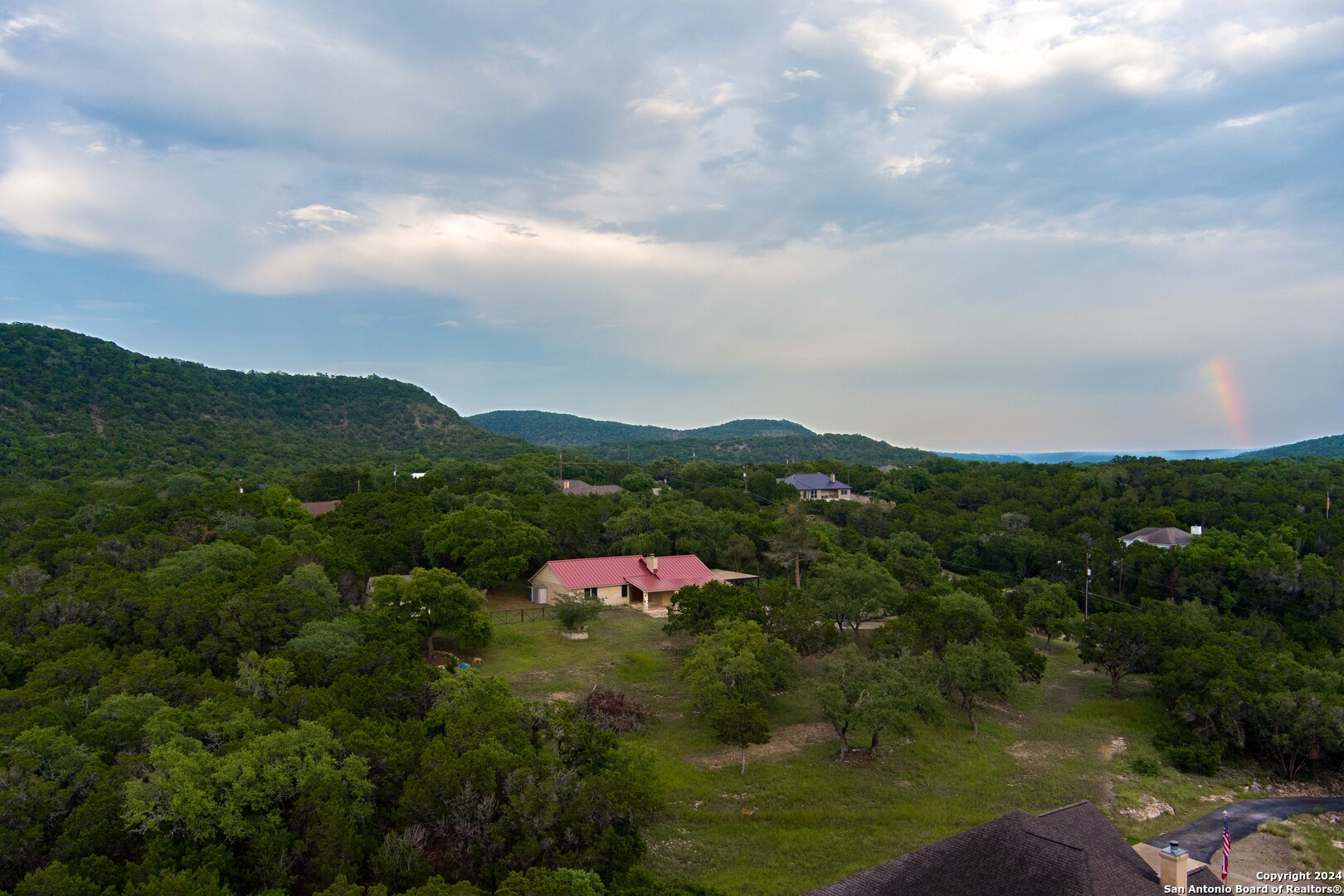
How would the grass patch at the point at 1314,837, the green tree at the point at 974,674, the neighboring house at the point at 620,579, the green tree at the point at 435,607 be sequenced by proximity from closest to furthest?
the grass patch at the point at 1314,837, the green tree at the point at 974,674, the green tree at the point at 435,607, the neighboring house at the point at 620,579

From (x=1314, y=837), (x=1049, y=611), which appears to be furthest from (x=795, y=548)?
(x=1314, y=837)

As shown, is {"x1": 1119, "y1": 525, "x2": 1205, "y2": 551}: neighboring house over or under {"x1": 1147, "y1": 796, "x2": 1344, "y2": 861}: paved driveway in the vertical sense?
over

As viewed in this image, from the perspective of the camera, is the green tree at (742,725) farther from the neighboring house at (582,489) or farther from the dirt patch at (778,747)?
the neighboring house at (582,489)

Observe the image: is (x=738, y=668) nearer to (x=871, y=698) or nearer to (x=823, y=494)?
(x=871, y=698)

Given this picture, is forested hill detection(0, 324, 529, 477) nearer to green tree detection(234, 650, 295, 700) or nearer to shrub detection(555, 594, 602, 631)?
shrub detection(555, 594, 602, 631)

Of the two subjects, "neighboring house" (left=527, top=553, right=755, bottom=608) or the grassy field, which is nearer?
the grassy field

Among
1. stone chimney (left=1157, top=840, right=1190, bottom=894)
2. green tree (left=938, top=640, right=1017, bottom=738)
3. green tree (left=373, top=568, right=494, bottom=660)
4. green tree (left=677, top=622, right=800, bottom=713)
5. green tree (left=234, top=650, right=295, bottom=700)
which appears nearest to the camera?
stone chimney (left=1157, top=840, right=1190, bottom=894)

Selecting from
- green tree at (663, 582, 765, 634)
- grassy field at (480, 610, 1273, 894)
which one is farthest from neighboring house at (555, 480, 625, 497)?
grassy field at (480, 610, 1273, 894)

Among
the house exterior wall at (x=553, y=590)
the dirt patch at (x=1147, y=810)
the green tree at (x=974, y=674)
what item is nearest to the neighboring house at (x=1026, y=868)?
the dirt patch at (x=1147, y=810)
